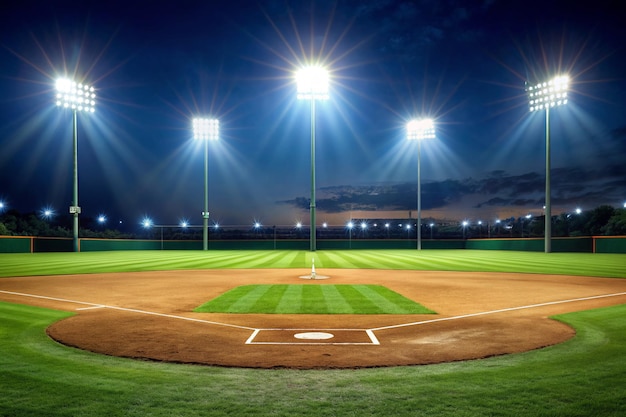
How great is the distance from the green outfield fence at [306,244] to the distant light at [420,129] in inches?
466

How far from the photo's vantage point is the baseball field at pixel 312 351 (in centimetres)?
471

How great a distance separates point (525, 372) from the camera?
228 inches

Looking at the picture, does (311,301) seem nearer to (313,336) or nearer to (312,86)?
(313,336)

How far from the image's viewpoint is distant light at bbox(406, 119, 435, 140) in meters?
50.3

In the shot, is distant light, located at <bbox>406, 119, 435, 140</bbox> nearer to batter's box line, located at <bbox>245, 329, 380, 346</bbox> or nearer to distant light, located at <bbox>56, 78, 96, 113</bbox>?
distant light, located at <bbox>56, 78, 96, 113</bbox>

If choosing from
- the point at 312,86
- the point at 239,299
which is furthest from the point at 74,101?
the point at 239,299

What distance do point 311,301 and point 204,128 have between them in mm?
40421

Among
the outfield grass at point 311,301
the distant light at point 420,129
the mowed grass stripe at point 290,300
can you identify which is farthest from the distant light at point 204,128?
the mowed grass stripe at point 290,300

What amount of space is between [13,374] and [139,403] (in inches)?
84.0

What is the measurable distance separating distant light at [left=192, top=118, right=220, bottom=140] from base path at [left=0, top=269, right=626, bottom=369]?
112ft

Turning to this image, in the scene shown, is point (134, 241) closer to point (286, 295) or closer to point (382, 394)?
point (286, 295)

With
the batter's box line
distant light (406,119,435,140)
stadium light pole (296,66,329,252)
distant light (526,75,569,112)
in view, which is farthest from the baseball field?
distant light (406,119,435,140)

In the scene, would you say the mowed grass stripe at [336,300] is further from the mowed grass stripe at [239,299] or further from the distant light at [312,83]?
the distant light at [312,83]

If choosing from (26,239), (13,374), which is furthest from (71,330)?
(26,239)
